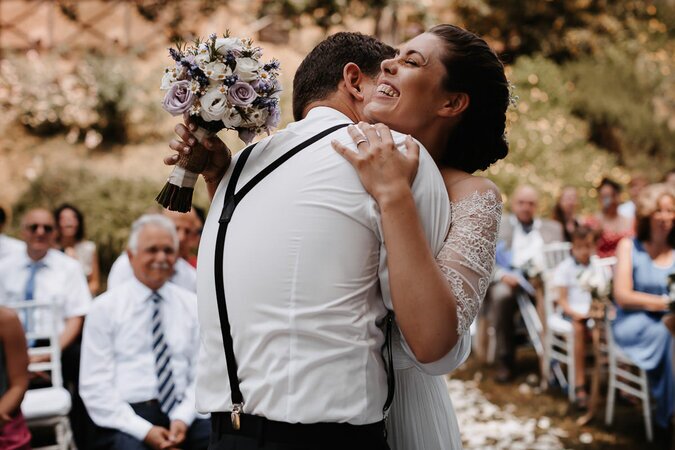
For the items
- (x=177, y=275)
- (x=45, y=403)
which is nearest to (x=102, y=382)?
(x=45, y=403)

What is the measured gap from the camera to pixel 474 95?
6.79 ft

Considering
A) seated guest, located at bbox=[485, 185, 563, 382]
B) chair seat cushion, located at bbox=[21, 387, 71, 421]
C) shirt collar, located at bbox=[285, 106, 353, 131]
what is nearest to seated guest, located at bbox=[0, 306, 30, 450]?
chair seat cushion, located at bbox=[21, 387, 71, 421]

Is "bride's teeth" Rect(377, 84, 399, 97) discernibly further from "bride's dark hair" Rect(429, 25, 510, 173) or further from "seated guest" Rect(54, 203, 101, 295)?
"seated guest" Rect(54, 203, 101, 295)

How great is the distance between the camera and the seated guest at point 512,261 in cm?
801

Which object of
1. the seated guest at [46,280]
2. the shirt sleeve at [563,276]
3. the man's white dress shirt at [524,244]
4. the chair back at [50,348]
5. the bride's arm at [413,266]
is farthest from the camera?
the man's white dress shirt at [524,244]

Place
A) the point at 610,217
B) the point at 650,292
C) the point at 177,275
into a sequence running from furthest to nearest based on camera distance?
1. the point at 610,217
2. the point at 650,292
3. the point at 177,275

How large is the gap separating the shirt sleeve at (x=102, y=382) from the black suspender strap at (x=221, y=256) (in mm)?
2410

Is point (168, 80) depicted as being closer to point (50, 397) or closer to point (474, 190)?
point (474, 190)

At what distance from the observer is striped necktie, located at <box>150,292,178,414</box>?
422 cm

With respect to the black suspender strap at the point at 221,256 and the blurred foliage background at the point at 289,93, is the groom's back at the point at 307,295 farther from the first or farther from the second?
the blurred foliage background at the point at 289,93

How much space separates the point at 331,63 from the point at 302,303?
72 centimetres

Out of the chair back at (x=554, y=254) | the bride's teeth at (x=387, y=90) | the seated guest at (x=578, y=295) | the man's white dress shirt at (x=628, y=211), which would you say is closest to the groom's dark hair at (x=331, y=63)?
the bride's teeth at (x=387, y=90)

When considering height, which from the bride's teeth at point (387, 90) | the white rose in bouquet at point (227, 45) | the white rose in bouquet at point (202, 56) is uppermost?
the white rose in bouquet at point (227, 45)

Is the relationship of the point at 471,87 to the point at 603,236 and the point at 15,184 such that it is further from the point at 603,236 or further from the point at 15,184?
the point at 15,184
